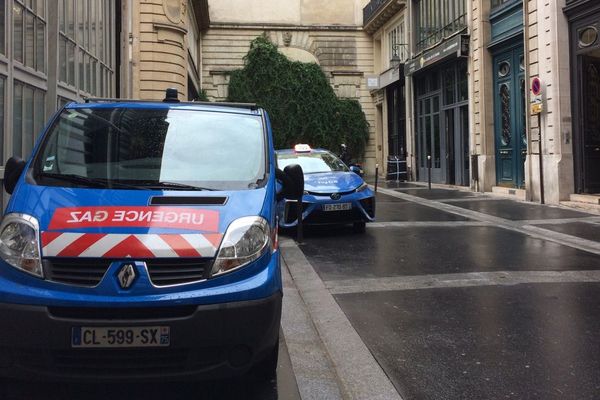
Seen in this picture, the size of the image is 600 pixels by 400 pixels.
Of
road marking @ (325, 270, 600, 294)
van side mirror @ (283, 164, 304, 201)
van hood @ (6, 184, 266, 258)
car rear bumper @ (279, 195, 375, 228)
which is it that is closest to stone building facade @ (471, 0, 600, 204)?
car rear bumper @ (279, 195, 375, 228)

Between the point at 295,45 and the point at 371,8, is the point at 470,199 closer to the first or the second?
the point at 371,8

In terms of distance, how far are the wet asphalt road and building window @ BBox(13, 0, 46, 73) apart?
5.57 meters

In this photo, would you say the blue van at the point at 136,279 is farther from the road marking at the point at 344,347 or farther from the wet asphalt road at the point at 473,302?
the wet asphalt road at the point at 473,302

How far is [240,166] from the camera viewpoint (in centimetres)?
412

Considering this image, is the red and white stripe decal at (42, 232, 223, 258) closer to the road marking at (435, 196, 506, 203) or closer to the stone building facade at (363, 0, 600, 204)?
the stone building facade at (363, 0, 600, 204)

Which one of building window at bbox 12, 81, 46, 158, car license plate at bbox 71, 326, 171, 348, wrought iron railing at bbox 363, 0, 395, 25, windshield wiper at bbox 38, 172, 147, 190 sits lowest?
car license plate at bbox 71, 326, 171, 348

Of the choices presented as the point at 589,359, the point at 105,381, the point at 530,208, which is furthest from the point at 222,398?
the point at 530,208

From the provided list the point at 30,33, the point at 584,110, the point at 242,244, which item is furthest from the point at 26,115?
the point at 584,110

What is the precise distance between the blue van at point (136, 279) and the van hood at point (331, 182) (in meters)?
5.96

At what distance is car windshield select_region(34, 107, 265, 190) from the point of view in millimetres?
3871

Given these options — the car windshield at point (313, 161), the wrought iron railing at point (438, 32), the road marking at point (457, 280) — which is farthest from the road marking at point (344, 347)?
the wrought iron railing at point (438, 32)

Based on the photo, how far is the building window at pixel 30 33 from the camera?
8898 millimetres

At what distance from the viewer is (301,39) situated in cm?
3616

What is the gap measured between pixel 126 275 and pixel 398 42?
29.2 metres
